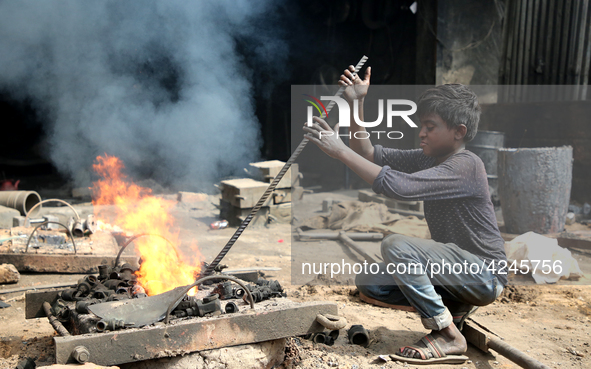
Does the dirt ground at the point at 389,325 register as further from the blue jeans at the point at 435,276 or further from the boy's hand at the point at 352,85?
the boy's hand at the point at 352,85

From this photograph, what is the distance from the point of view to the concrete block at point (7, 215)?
6438mm

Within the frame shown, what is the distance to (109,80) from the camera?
7344 millimetres

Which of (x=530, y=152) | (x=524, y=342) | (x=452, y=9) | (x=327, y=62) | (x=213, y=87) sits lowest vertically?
(x=524, y=342)

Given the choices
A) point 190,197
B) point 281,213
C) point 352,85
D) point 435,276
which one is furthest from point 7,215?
point 435,276

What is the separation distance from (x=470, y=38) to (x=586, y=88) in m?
2.39

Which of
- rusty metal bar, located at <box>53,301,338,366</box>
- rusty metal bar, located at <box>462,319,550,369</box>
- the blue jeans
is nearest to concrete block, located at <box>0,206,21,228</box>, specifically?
rusty metal bar, located at <box>53,301,338,366</box>

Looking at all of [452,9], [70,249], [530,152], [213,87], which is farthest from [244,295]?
[452,9]

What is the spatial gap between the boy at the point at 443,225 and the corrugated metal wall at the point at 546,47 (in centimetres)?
695

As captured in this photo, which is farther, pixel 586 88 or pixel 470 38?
pixel 470 38

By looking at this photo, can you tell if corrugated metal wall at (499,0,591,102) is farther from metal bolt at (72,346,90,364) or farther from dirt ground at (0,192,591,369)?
metal bolt at (72,346,90,364)

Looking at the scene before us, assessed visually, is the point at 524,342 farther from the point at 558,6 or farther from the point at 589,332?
the point at 558,6

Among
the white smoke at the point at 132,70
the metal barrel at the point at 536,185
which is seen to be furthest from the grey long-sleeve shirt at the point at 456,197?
the white smoke at the point at 132,70

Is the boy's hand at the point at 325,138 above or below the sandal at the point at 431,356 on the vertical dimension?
above

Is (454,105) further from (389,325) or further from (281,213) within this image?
(281,213)
